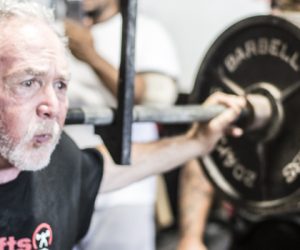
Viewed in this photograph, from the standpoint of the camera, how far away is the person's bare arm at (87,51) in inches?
61.3

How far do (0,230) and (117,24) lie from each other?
33.4 inches

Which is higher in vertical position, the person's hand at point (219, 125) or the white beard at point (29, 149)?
the white beard at point (29, 149)

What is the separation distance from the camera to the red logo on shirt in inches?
40.3

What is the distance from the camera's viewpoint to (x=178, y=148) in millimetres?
1371

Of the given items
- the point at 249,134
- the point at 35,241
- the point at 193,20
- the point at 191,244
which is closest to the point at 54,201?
the point at 35,241

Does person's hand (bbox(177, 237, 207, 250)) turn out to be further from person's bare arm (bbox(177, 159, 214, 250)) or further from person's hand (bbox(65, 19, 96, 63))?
person's hand (bbox(65, 19, 96, 63))

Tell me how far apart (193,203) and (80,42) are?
1.82 ft

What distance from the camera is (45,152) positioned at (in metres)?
1.02

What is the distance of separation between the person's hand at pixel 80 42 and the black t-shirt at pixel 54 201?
377 mm

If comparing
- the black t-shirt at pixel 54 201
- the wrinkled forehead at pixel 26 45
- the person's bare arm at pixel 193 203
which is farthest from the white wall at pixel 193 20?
the wrinkled forehead at pixel 26 45

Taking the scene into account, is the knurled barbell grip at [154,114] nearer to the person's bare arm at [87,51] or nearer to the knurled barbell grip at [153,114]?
the knurled barbell grip at [153,114]

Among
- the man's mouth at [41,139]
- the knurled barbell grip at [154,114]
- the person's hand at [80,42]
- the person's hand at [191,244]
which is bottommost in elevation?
the person's hand at [191,244]

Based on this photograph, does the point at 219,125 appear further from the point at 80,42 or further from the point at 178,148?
the point at 80,42

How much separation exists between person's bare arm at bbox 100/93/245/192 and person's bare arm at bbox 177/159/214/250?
0.35 meters
